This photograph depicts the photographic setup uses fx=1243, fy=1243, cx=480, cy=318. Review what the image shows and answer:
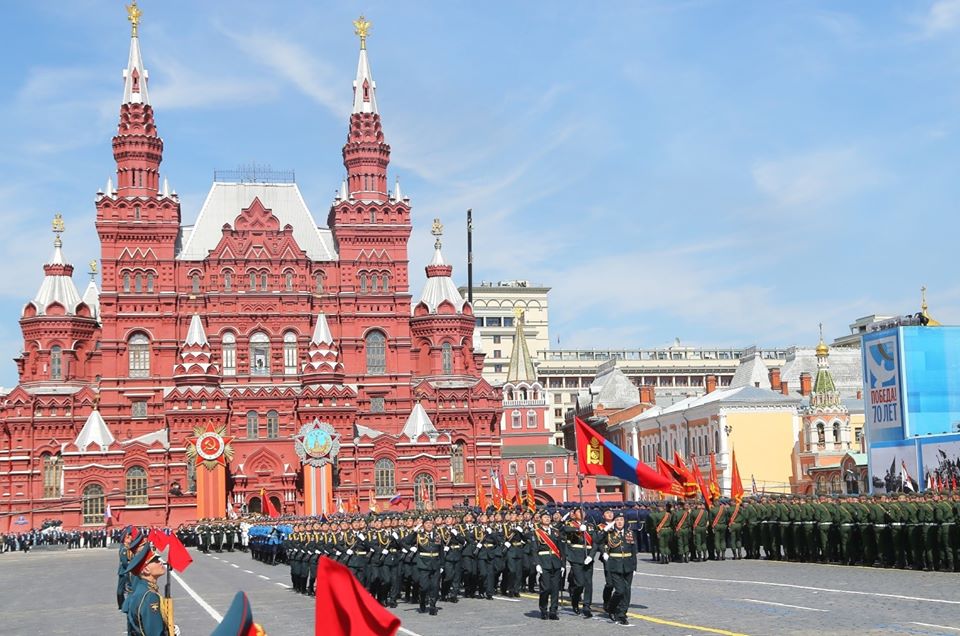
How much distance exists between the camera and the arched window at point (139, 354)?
72.5 metres

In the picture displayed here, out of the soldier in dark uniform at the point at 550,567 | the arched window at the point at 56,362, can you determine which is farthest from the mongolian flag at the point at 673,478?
the arched window at the point at 56,362

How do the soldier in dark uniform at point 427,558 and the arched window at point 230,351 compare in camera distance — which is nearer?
the soldier in dark uniform at point 427,558

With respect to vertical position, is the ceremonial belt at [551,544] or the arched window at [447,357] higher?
the arched window at [447,357]

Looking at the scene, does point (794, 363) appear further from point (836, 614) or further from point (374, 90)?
point (836, 614)

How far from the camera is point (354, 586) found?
258 inches

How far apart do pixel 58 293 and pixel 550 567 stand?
61.1 m

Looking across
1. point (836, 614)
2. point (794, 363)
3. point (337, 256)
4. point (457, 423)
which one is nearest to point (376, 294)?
point (337, 256)

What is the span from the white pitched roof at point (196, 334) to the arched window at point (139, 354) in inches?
132

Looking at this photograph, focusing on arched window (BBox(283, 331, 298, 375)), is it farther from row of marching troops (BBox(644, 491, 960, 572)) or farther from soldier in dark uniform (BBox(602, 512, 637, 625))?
soldier in dark uniform (BBox(602, 512, 637, 625))

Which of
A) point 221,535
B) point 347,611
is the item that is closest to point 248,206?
point 221,535

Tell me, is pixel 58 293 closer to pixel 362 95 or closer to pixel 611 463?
pixel 362 95

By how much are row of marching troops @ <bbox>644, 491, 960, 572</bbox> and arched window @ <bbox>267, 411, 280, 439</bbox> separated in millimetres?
38791

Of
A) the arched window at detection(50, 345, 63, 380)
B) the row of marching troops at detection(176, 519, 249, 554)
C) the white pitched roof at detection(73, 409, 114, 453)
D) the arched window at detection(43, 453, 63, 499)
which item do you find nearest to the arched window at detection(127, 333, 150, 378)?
the arched window at detection(50, 345, 63, 380)

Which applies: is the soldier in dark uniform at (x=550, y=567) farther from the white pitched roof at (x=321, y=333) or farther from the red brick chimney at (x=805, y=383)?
the red brick chimney at (x=805, y=383)
